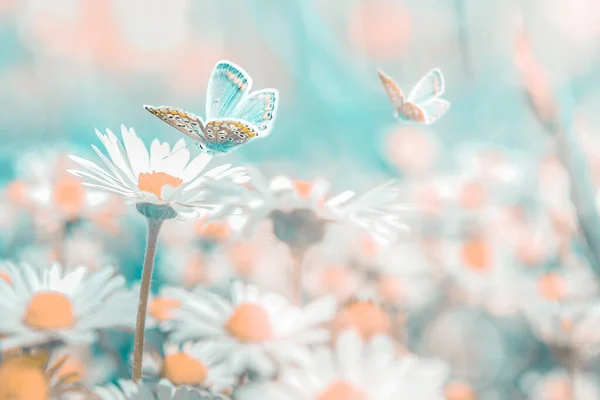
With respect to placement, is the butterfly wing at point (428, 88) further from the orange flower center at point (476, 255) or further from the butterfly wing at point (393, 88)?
the orange flower center at point (476, 255)

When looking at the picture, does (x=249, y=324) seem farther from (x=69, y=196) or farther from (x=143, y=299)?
(x=69, y=196)

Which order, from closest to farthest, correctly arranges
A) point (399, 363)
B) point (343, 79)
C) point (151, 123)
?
point (399, 363) < point (151, 123) < point (343, 79)

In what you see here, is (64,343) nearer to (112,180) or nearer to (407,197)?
(112,180)

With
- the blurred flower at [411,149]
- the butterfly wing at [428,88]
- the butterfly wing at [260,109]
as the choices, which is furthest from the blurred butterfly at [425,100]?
the blurred flower at [411,149]

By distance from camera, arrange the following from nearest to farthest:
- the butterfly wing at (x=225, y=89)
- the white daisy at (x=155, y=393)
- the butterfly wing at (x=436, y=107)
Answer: the white daisy at (x=155, y=393)
the butterfly wing at (x=225, y=89)
the butterfly wing at (x=436, y=107)

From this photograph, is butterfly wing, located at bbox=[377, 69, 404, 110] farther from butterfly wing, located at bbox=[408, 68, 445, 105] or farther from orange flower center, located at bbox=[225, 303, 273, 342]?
orange flower center, located at bbox=[225, 303, 273, 342]

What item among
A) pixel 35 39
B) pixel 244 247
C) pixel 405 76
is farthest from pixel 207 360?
pixel 405 76

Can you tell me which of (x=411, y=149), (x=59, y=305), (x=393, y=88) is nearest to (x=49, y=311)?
(x=59, y=305)
